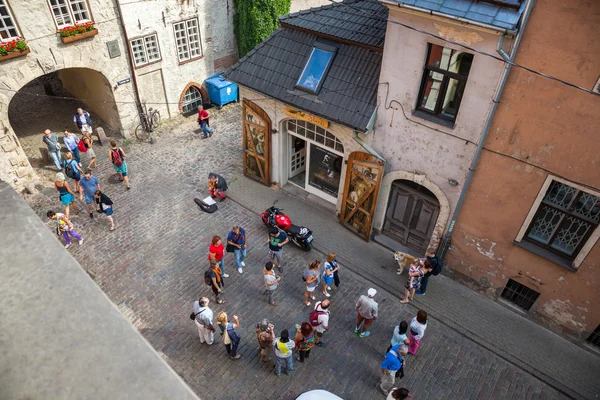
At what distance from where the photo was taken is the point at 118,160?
Result: 1480cm

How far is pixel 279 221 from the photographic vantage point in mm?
13359

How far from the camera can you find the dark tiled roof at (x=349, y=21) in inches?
475

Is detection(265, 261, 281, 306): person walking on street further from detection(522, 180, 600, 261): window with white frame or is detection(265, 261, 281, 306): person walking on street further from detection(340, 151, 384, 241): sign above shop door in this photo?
detection(522, 180, 600, 261): window with white frame

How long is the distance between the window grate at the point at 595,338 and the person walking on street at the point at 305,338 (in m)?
7.17

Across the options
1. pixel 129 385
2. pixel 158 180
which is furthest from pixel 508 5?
pixel 158 180

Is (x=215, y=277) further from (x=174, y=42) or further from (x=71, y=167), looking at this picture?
(x=174, y=42)

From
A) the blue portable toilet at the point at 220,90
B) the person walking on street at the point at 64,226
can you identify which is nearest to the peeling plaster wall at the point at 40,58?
the person walking on street at the point at 64,226

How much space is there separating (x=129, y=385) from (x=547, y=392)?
10.8 m

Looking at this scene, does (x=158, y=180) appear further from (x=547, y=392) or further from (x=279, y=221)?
(x=547, y=392)

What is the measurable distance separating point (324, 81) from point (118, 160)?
784 centimetres

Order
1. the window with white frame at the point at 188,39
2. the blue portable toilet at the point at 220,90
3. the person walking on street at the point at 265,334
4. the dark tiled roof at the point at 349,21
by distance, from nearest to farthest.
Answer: the person walking on street at the point at 265,334
the dark tiled roof at the point at 349,21
the window with white frame at the point at 188,39
the blue portable toilet at the point at 220,90

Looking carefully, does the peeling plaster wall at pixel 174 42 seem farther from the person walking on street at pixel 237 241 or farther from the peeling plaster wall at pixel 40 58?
the person walking on street at pixel 237 241

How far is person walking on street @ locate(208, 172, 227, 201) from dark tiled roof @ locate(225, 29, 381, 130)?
349 cm

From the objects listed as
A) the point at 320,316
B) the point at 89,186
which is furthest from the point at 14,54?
the point at 320,316
